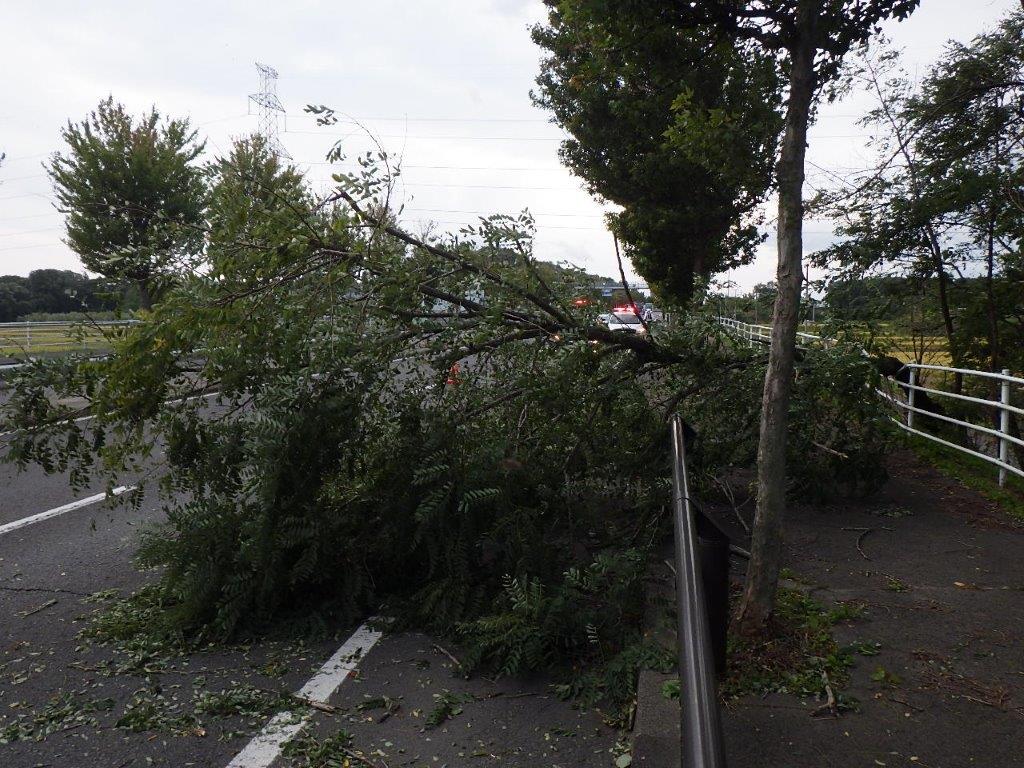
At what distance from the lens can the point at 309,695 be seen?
424cm

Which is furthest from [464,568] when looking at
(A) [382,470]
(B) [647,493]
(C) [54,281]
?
(C) [54,281]

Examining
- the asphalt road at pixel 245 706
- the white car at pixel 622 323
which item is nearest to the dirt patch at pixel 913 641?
the asphalt road at pixel 245 706

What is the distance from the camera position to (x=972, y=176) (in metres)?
9.44

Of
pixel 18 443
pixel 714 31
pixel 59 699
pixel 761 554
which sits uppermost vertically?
pixel 714 31

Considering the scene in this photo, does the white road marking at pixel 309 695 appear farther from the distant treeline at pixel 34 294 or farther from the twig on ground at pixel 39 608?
the distant treeline at pixel 34 294

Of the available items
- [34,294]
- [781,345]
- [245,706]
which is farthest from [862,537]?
[34,294]

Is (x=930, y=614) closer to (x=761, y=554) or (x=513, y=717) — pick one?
(x=761, y=554)

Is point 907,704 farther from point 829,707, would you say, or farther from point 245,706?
point 245,706

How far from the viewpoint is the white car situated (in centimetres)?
713

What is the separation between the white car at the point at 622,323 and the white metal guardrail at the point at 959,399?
2.31 ft

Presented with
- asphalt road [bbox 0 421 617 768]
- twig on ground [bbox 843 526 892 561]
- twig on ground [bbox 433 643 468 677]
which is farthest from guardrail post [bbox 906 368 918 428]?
asphalt road [bbox 0 421 617 768]

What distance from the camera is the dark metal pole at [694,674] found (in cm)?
154

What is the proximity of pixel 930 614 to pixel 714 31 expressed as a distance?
3.37m

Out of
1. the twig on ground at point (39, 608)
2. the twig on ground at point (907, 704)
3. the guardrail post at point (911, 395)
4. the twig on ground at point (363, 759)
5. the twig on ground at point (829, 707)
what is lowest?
the twig on ground at point (39, 608)
